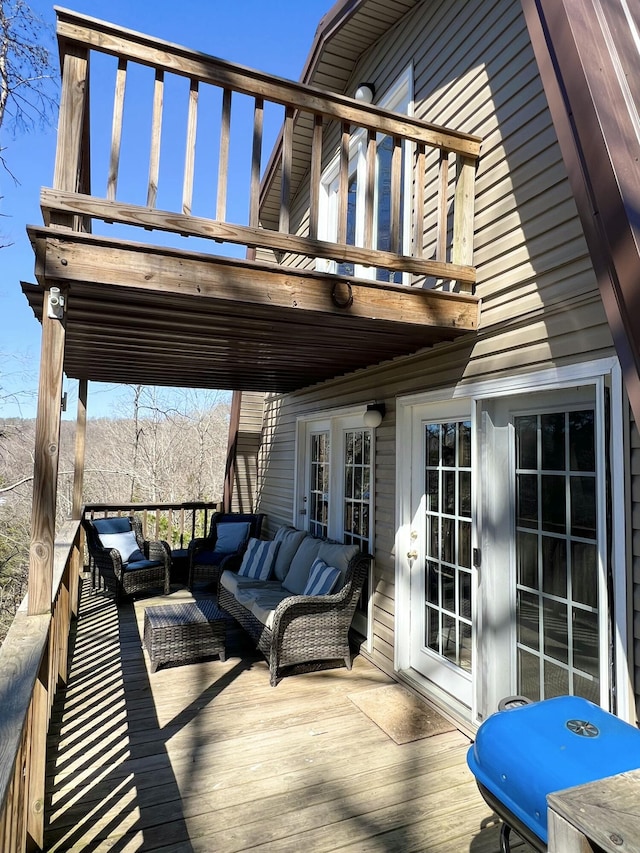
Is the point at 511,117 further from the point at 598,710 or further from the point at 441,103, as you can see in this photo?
the point at 598,710

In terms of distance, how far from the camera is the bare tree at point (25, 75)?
7.57 metres

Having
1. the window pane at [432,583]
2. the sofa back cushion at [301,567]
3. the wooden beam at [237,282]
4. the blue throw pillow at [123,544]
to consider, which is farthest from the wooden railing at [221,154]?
the blue throw pillow at [123,544]

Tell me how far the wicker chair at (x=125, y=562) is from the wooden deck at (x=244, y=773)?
1838 mm

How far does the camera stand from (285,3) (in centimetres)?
636

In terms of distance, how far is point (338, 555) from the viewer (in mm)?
4367

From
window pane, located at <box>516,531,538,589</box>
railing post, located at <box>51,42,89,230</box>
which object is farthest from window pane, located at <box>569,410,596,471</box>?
railing post, located at <box>51,42,89,230</box>

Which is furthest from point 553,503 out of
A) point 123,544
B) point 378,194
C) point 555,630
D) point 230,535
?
point 123,544

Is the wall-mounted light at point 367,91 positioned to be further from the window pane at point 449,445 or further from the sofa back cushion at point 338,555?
the sofa back cushion at point 338,555

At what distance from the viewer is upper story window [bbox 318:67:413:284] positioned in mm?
4254

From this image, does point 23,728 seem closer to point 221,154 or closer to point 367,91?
point 221,154

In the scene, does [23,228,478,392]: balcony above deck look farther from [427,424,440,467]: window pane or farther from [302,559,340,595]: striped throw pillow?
A: [302,559,340,595]: striped throw pillow

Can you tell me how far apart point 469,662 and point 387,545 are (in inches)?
42.6

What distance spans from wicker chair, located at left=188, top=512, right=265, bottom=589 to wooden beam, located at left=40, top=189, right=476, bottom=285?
3915mm

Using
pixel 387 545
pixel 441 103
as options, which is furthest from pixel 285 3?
pixel 387 545
